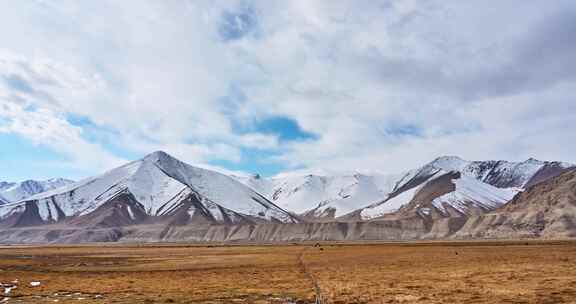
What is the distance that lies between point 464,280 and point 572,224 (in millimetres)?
168708

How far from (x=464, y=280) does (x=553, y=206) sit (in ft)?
612

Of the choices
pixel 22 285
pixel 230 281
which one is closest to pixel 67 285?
pixel 22 285

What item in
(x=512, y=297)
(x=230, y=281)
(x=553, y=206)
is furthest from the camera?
(x=553, y=206)

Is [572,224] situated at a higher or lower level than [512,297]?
higher

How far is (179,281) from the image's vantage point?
40219 mm

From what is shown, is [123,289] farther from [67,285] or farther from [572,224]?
[572,224]

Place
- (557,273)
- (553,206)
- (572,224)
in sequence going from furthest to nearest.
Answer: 1. (553,206)
2. (572,224)
3. (557,273)

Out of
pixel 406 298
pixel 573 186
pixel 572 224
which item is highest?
pixel 573 186

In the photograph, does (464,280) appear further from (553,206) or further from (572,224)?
(553,206)

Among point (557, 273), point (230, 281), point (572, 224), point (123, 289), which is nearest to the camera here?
point (123, 289)

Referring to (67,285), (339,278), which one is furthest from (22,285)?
(339,278)

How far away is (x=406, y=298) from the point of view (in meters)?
27.0

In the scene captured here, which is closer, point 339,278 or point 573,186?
point 339,278

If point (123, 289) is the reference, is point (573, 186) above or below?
above
